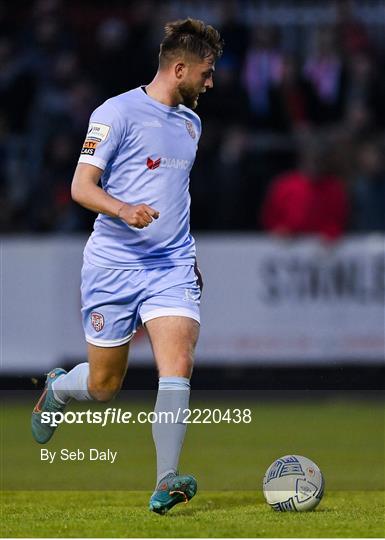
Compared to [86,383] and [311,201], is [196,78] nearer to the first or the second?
[86,383]

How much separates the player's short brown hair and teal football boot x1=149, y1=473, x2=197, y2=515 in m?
2.13

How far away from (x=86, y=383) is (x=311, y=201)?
713 centimetres

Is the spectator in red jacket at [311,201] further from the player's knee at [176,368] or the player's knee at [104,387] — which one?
the player's knee at [176,368]

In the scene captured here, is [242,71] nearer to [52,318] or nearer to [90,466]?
[52,318]

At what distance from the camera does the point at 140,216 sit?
661cm

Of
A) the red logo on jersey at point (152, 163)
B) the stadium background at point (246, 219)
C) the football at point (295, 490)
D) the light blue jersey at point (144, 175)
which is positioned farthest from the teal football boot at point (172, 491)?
the stadium background at point (246, 219)

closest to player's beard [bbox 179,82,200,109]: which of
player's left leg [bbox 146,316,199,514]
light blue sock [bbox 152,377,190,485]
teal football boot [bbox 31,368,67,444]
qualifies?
player's left leg [bbox 146,316,199,514]

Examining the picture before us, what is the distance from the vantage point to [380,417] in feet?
41.5

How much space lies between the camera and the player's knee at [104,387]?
739 centimetres

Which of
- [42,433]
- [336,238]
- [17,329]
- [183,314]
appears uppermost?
[183,314]

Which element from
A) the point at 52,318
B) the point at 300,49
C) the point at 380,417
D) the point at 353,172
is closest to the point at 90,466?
the point at 380,417

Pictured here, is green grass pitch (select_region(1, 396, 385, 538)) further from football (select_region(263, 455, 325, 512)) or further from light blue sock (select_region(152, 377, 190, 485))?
light blue sock (select_region(152, 377, 190, 485))

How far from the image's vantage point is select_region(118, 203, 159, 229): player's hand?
6.61m

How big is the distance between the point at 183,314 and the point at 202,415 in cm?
564
